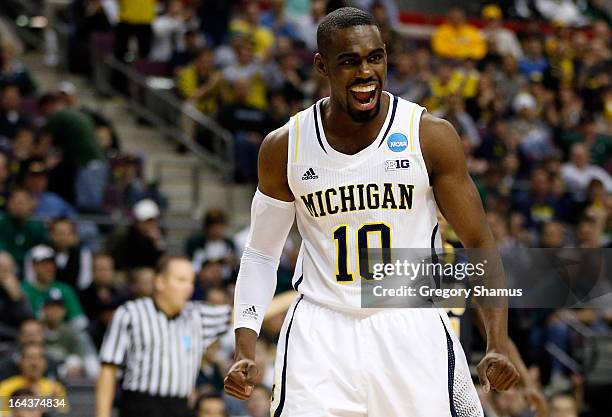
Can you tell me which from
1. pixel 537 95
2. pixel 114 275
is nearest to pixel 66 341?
pixel 114 275

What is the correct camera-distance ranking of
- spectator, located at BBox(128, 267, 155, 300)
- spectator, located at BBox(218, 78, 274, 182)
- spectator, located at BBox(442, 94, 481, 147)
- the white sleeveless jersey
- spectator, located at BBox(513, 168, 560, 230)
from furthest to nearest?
spectator, located at BBox(442, 94, 481, 147)
spectator, located at BBox(513, 168, 560, 230)
spectator, located at BBox(218, 78, 274, 182)
spectator, located at BBox(128, 267, 155, 300)
the white sleeveless jersey

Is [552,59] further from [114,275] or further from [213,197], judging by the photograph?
[114,275]

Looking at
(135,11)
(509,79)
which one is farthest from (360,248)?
(509,79)

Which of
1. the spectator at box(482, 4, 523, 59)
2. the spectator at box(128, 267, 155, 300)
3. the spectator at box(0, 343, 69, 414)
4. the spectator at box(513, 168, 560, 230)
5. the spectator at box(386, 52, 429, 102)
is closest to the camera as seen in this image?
the spectator at box(0, 343, 69, 414)

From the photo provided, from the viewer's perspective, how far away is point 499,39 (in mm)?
17516

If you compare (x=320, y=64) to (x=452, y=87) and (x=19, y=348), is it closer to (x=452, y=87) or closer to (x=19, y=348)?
(x=19, y=348)

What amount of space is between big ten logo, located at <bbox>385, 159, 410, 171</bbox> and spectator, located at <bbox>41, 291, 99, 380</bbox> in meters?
5.19

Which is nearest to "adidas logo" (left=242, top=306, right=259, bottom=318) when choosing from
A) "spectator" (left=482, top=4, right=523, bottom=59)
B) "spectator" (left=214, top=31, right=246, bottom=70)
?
"spectator" (left=214, top=31, right=246, bottom=70)

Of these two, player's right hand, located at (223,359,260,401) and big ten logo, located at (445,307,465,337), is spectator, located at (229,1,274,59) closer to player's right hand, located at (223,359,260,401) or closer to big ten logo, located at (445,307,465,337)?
big ten logo, located at (445,307,465,337)

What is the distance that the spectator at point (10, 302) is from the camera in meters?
9.30

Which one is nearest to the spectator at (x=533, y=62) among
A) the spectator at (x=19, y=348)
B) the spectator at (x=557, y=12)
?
the spectator at (x=557, y=12)

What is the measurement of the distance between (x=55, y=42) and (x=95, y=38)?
89 centimetres

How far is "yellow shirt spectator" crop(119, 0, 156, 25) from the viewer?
1432 centimetres

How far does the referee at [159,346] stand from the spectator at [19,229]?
2678 millimetres
